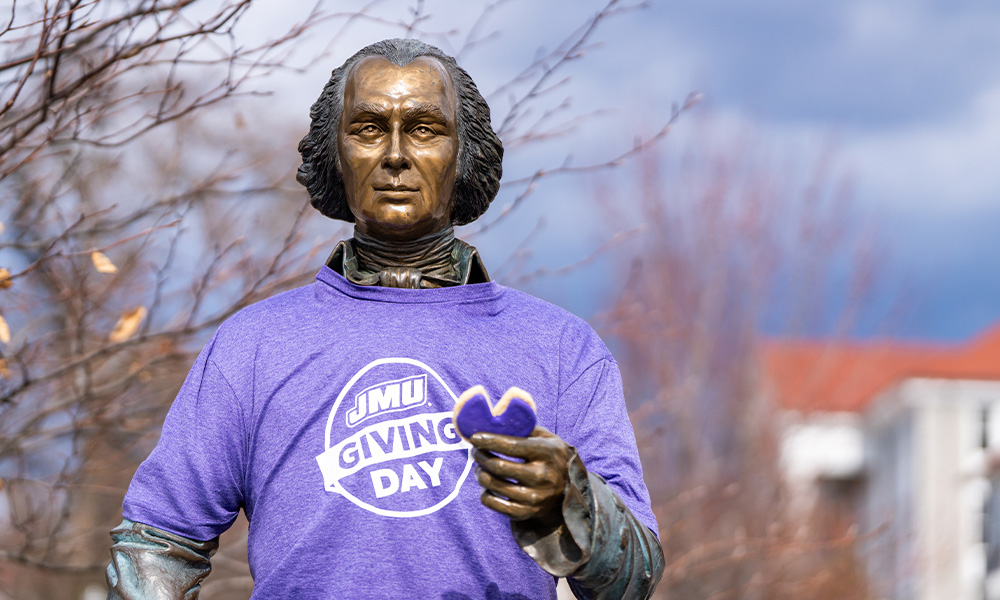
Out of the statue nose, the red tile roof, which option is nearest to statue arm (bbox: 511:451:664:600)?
the statue nose

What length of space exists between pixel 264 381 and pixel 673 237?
61.7 feet

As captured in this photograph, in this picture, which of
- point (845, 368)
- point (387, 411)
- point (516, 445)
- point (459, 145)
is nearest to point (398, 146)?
point (459, 145)

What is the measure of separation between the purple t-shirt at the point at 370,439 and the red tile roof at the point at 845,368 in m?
17.2

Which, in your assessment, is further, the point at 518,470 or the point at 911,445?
the point at 911,445

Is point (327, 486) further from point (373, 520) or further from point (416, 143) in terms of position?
point (416, 143)

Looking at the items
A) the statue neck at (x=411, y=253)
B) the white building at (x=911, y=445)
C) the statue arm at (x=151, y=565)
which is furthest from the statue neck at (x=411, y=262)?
the white building at (x=911, y=445)

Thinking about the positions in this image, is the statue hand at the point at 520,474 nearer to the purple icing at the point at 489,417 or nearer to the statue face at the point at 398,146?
the purple icing at the point at 489,417

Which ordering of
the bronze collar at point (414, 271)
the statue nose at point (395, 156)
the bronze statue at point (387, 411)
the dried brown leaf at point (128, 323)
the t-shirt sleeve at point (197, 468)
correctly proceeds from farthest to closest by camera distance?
the dried brown leaf at point (128, 323), the bronze collar at point (414, 271), the statue nose at point (395, 156), the t-shirt sleeve at point (197, 468), the bronze statue at point (387, 411)

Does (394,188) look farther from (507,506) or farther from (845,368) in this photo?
(845,368)

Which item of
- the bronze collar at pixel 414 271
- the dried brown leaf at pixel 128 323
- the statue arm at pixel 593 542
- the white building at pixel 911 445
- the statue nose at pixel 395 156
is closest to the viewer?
the statue arm at pixel 593 542

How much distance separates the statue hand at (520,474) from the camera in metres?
2.30

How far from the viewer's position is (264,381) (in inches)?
113

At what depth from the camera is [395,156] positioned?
289 cm

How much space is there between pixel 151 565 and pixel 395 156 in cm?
100
